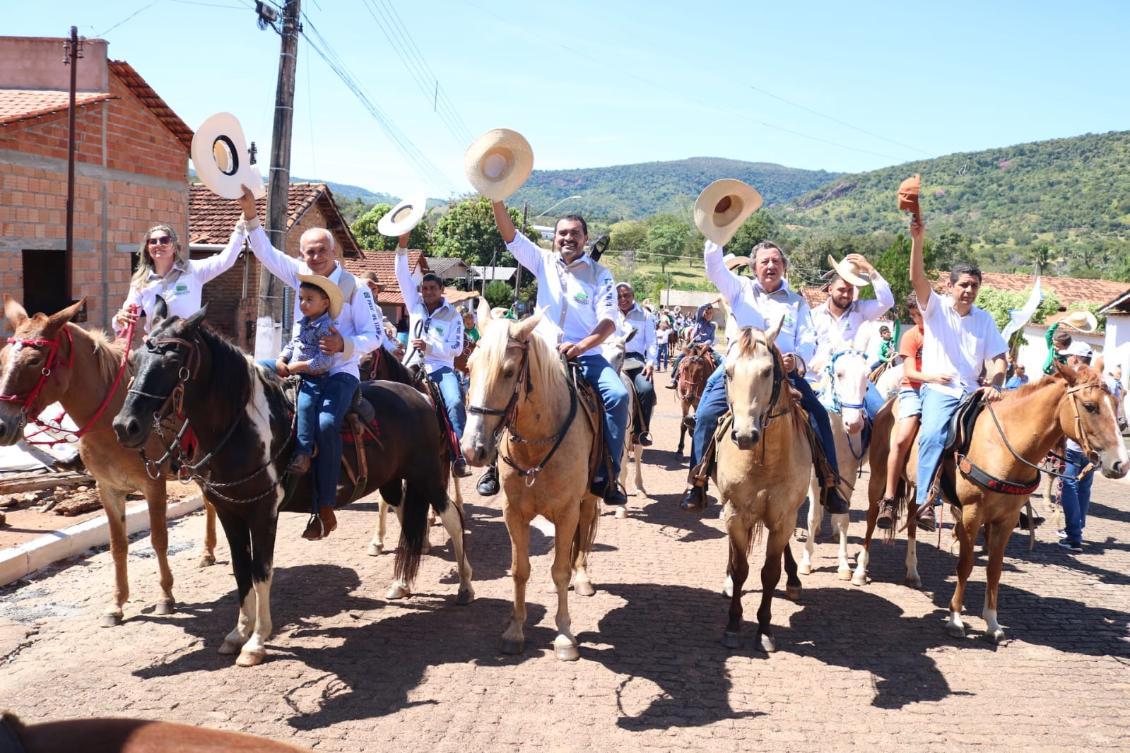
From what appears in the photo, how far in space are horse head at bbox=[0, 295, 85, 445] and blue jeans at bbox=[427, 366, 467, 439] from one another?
3.44m

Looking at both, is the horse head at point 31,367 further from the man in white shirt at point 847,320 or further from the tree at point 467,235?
the tree at point 467,235

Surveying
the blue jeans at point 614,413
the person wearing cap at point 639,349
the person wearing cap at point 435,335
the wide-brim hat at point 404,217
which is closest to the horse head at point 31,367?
the wide-brim hat at point 404,217

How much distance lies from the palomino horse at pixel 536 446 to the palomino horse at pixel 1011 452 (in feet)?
9.99

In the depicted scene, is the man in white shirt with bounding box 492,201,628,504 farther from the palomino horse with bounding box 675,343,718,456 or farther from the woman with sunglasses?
the palomino horse with bounding box 675,343,718,456

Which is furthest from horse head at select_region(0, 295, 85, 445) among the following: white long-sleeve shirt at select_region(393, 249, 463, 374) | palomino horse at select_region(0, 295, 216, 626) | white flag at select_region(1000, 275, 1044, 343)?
white flag at select_region(1000, 275, 1044, 343)

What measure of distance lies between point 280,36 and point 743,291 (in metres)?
8.52

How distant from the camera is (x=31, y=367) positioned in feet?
18.1

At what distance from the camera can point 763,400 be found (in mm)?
5344

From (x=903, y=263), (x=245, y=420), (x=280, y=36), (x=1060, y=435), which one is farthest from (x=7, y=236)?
(x=903, y=263)

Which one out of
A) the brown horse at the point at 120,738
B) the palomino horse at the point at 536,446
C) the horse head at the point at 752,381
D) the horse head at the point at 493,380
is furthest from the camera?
the horse head at the point at 752,381

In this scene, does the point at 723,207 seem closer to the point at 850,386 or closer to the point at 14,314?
Answer: the point at 850,386

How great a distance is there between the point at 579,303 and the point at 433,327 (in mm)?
3200

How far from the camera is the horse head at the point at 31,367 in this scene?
539 cm

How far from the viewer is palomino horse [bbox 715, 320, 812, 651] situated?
5.49 meters
